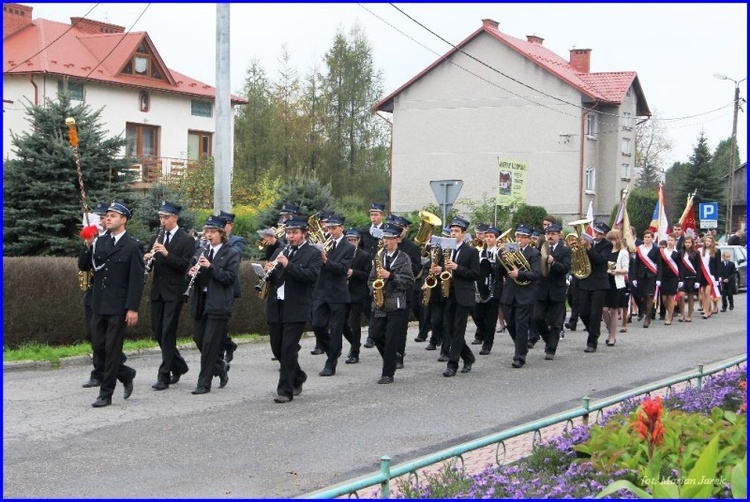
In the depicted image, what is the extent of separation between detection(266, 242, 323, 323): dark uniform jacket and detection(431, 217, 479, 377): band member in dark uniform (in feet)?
7.46

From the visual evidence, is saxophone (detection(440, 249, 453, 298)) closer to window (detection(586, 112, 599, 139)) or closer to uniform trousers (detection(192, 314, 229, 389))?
uniform trousers (detection(192, 314, 229, 389))

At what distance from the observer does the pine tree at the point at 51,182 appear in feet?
65.2

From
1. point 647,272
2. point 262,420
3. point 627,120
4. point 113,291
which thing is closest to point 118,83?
point 627,120

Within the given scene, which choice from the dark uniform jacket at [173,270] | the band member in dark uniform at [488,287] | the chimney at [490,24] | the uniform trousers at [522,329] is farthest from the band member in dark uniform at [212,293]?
the chimney at [490,24]

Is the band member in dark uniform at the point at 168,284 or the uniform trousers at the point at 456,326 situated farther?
the uniform trousers at the point at 456,326

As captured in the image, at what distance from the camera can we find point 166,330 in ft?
38.3

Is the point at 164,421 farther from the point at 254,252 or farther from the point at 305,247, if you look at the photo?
the point at 254,252

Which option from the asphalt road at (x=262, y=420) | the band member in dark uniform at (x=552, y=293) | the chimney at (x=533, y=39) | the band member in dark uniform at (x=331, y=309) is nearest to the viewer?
the asphalt road at (x=262, y=420)

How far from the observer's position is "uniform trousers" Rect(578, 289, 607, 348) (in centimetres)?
1647

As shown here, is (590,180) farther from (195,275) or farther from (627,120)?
(195,275)

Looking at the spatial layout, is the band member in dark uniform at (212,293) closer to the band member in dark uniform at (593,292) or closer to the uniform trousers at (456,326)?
the uniform trousers at (456,326)

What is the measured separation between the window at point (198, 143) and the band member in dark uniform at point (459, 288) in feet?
115

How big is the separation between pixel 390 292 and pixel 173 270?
7.95 ft

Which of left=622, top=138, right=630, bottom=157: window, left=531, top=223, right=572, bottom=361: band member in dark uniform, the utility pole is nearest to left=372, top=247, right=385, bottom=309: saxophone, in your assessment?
left=531, top=223, right=572, bottom=361: band member in dark uniform
